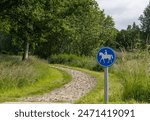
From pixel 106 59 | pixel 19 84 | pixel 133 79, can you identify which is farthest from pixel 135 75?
pixel 19 84

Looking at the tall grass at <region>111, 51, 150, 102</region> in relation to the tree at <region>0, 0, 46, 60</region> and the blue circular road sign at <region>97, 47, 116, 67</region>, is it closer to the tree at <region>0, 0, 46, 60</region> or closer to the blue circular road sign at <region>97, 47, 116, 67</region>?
the blue circular road sign at <region>97, 47, 116, 67</region>

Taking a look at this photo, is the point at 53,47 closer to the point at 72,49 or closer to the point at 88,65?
the point at 72,49

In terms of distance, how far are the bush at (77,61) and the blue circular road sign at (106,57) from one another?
28026mm

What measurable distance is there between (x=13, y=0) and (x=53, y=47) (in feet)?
113

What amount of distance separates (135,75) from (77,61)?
112 ft

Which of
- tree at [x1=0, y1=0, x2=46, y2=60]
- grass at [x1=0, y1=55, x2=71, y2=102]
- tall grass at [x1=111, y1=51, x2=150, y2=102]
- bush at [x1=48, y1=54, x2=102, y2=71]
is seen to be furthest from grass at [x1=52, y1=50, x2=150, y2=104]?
bush at [x1=48, y1=54, x2=102, y2=71]

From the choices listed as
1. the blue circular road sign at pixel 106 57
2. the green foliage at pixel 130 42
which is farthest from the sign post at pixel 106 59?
the green foliage at pixel 130 42

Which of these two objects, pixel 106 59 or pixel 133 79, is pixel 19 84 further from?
pixel 106 59

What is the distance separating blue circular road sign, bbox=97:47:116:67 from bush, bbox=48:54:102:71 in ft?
91.9

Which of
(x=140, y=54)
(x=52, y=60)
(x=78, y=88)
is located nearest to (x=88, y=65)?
(x=52, y=60)

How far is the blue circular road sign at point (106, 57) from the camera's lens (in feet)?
41.0

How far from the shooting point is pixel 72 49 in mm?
58875

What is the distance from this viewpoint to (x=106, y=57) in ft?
41.4

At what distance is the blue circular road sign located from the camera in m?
12.5
